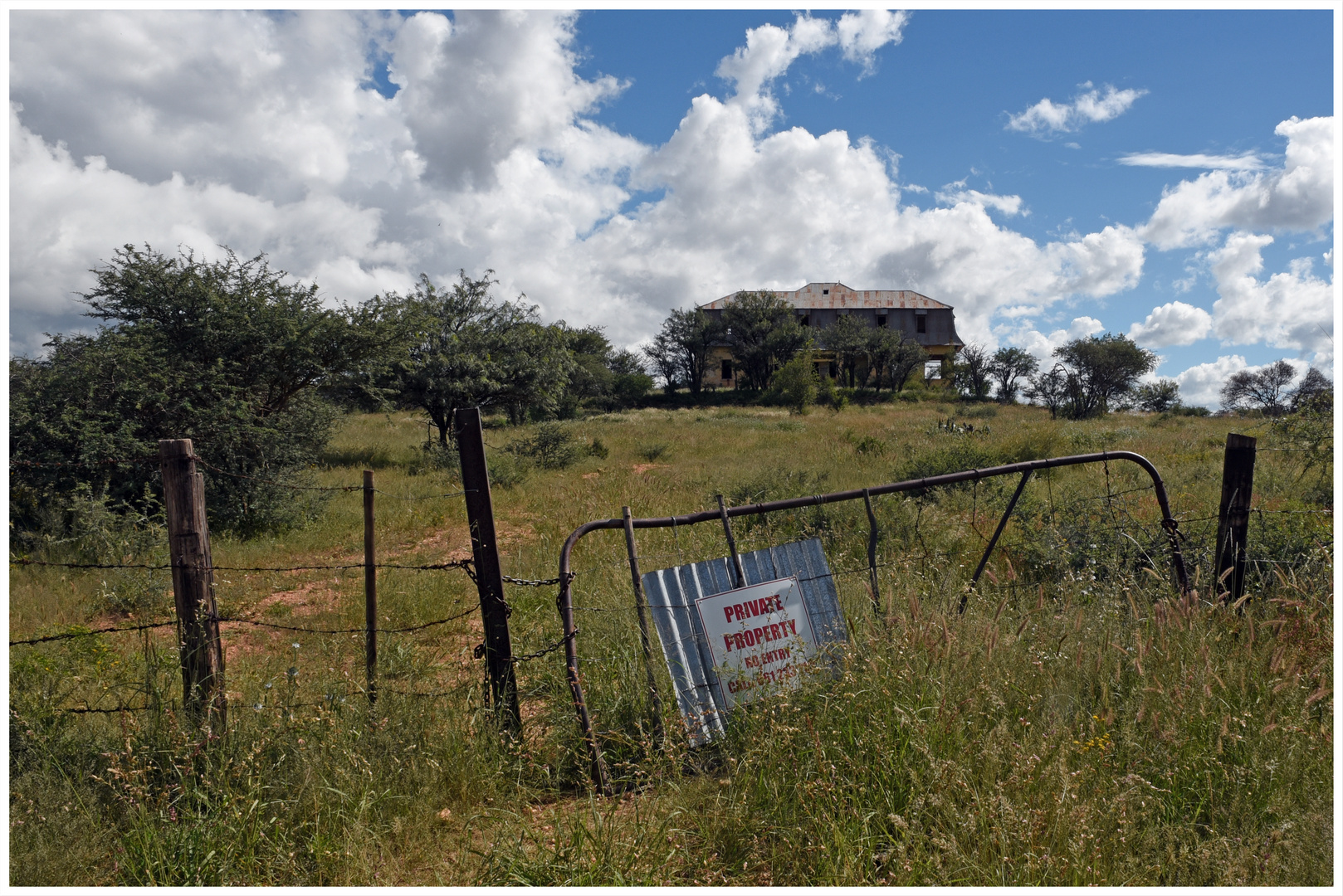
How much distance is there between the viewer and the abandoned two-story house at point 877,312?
199 ft

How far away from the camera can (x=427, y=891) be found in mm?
2547

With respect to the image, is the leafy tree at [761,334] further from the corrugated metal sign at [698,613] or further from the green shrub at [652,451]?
the corrugated metal sign at [698,613]

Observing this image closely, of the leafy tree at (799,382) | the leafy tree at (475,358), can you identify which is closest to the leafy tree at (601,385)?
the leafy tree at (799,382)

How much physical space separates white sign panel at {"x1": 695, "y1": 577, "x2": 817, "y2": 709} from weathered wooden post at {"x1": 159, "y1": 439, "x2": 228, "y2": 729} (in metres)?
2.48

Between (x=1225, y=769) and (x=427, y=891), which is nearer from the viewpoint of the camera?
(x=427, y=891)

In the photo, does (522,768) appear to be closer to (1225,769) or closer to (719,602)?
(719,602)

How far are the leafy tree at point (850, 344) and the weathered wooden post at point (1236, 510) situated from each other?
161ft

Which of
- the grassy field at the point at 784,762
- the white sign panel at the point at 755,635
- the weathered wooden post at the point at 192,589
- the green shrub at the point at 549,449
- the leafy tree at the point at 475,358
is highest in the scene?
the leafy tree at the point at 475,358

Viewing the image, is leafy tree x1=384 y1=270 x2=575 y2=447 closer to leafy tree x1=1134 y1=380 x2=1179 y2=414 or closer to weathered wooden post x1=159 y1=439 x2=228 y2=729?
weathered wooden post x1=159 y1=439 x2=228 y2=729

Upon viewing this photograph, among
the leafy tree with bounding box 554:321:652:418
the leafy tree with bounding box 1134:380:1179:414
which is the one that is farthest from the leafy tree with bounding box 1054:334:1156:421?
the leafy tree with bounding box 554:321:652:418

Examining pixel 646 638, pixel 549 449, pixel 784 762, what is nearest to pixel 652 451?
pixel 549 449

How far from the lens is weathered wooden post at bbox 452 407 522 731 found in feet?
11.8

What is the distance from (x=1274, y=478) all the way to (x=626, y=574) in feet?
37.9

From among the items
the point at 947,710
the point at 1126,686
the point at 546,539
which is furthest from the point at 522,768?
the point at 546,539
